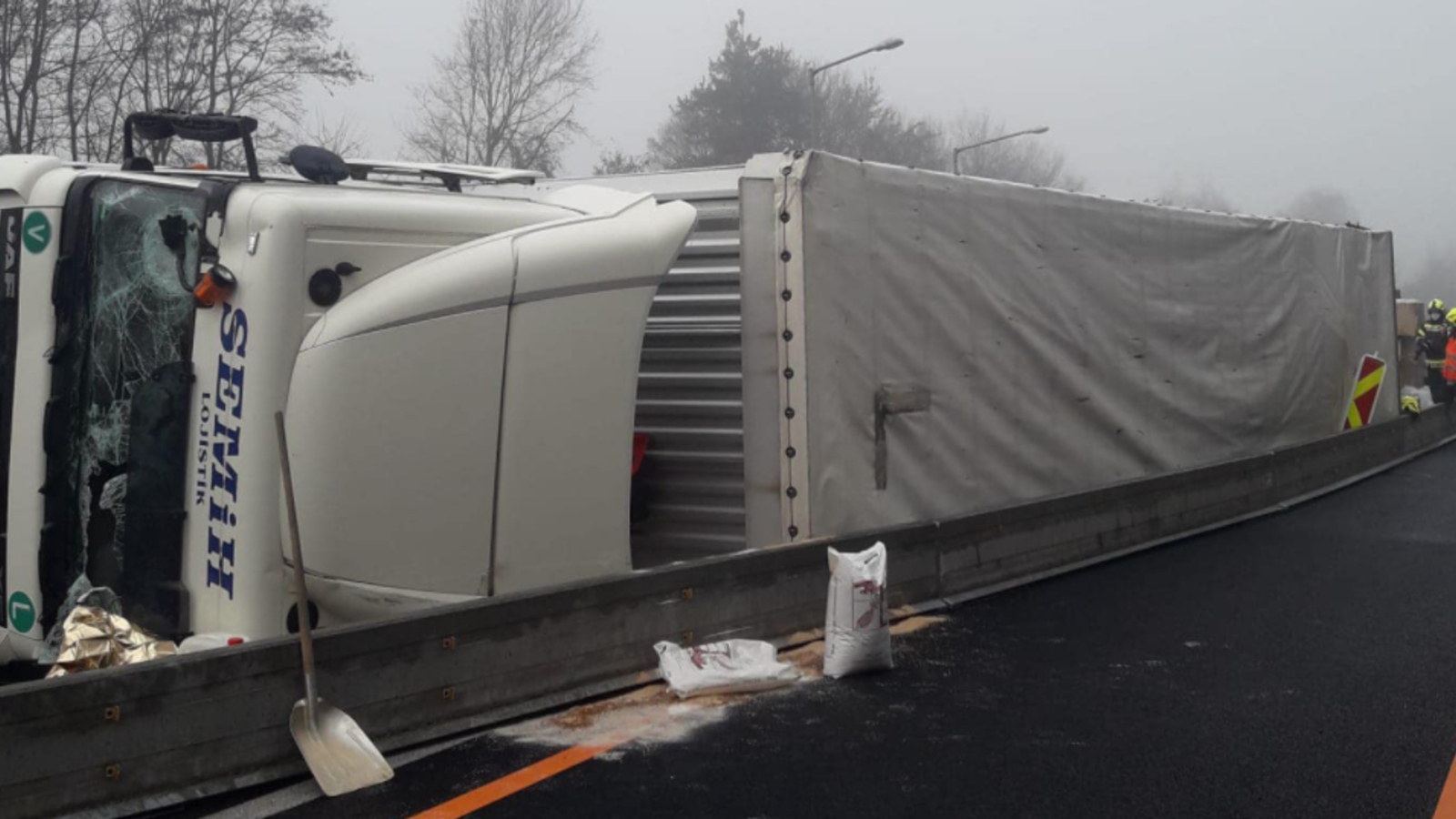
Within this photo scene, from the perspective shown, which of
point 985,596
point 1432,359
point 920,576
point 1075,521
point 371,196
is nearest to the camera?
point 371,196

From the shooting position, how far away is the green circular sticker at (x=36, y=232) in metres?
5.41

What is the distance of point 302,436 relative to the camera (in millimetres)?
5234

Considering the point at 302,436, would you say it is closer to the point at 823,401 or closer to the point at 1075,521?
the point at 823,401

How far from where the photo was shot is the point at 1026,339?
32.5 ft

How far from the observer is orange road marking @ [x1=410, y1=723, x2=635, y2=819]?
15.2 ft

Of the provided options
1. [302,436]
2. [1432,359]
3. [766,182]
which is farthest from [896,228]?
[1432,359]

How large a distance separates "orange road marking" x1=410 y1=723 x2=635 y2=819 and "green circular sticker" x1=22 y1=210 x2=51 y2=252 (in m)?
2.65

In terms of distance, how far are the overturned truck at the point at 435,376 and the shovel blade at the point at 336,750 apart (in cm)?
48

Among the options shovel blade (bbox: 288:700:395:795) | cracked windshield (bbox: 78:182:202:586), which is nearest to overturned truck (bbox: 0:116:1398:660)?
cracked windshield (bbox: 78:182:202:586)

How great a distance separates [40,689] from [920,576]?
5.09m

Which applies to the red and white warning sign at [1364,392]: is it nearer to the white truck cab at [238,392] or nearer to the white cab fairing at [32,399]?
the white truck cab at [238,392]

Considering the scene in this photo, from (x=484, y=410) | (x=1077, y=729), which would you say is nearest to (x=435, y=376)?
(x=484, y=410)

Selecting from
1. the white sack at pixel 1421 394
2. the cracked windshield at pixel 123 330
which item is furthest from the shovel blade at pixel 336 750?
the white sack at pixel 1421 394

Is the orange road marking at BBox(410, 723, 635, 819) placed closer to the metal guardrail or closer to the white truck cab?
the metal guardrail
